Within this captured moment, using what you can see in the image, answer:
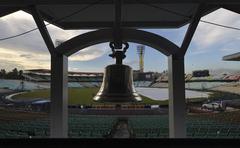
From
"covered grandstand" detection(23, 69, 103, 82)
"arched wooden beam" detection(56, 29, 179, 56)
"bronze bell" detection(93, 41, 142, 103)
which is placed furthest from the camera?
"covered grandstand" detection(23, 69, 103, 82)

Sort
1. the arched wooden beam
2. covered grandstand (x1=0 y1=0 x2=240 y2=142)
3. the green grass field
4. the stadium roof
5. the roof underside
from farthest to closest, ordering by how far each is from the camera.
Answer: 1. the green grass field
2. the stadium roof
3. the arched wooden beam
4. covered grandstand (x1=0 y1=0 x2=240 y2=142)
5. the roof underside

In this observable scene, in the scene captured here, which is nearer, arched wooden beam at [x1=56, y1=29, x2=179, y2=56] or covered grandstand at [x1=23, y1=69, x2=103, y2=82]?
arched wooden beam at [x1=56, y1=29, x2=179, y2=56]

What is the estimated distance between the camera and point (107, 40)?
12.2 feet

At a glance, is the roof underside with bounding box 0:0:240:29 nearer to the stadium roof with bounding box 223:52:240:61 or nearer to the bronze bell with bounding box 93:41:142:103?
the bronze bell with bounding box 93:41:142:103

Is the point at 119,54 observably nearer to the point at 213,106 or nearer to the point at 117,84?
the point at 117,84

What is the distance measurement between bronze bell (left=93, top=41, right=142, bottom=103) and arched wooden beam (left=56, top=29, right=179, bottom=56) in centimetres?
114

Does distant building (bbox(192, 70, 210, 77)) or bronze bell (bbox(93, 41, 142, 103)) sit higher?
distant building (bbox(192, 70, 210, 77))

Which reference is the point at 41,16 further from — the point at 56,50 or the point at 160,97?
the point at 160,97

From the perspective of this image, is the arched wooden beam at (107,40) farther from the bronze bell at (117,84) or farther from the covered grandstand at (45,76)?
the covered grandstand at (45,76)

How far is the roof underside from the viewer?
3223 millimetres

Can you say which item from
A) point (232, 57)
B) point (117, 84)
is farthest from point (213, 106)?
point (117, 84)

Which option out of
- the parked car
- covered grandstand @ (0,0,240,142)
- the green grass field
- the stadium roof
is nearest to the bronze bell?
covered grandstand @ (0,0,240,142)

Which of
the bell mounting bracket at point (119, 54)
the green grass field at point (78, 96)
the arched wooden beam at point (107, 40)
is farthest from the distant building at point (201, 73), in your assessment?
the bell mounting bracket at point (119, 54)

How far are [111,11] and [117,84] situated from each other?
1.43 metres
